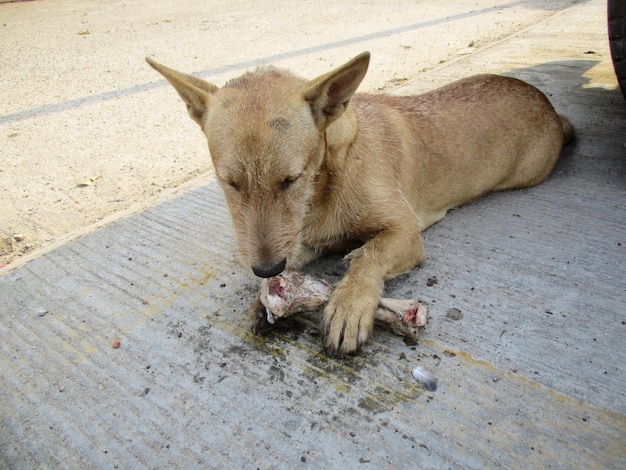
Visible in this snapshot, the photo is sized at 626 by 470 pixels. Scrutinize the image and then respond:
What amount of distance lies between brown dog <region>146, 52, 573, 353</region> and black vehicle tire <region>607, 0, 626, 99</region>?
0.60m

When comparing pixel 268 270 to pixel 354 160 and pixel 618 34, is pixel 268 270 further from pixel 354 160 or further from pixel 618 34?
pixel 618 34

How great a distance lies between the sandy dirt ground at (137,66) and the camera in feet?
13.8

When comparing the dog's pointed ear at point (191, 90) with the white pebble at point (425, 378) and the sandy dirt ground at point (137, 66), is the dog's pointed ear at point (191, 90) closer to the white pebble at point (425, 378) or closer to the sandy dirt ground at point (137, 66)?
the sandy dirt ground at point (137, 66)

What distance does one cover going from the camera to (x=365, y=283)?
8.33ft

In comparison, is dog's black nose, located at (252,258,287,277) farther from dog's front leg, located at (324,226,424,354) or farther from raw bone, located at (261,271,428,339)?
dog's front leg, located at (324,226,424,354)

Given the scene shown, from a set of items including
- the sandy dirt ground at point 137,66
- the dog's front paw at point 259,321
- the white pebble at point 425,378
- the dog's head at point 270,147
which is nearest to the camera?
the white pebble at point 425,378

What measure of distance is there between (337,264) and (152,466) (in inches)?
62.6

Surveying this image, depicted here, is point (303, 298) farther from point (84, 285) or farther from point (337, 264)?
point (84, 285)

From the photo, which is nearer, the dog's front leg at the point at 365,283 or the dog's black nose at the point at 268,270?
the dog's black nose at the point at 268,270

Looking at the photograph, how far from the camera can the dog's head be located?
2242mm

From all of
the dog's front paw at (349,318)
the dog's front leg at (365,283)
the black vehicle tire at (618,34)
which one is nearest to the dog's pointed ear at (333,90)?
the dog's front leg at (365,283)

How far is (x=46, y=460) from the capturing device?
1.95 m

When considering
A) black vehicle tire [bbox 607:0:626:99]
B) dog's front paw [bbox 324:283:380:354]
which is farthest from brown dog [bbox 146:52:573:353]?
black vehicle tire [bbox 607:0:626:99]

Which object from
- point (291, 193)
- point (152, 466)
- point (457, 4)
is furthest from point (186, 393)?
point (457, 4)
